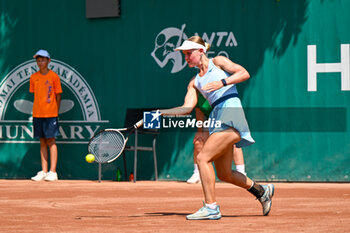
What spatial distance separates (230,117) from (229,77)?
0.39m

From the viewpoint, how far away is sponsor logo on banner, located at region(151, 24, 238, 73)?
12.2 metres

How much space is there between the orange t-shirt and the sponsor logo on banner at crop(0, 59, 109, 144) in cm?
32

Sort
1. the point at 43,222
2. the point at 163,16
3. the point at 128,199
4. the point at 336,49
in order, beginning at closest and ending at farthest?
the point at 43,222 < the point at 128,199 < the point at 336,49 < the point at 163,16

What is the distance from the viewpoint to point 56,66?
1309 cm

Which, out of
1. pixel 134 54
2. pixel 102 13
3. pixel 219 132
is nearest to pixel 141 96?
pixel 134 54

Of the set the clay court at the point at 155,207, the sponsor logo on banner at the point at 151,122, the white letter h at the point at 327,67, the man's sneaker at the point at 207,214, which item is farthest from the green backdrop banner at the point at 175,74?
the man's sneaker at the point at 207,214

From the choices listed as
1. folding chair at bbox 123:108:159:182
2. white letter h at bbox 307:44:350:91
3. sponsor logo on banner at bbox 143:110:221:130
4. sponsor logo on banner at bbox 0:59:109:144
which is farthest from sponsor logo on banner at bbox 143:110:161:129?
white letter h at bbox 307:44:350:91

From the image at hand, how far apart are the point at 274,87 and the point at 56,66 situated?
13.1 ft

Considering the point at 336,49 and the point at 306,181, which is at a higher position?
the point at 336,49

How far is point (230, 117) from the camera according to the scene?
693 cm

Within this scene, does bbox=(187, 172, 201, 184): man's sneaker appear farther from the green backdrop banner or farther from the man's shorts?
the man's shorts

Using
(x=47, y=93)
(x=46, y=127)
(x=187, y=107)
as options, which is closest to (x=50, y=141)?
(x=46, y=127)

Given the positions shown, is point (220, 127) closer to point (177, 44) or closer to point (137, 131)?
point (137, 131)

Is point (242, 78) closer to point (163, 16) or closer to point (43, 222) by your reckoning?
point (43, 222)
